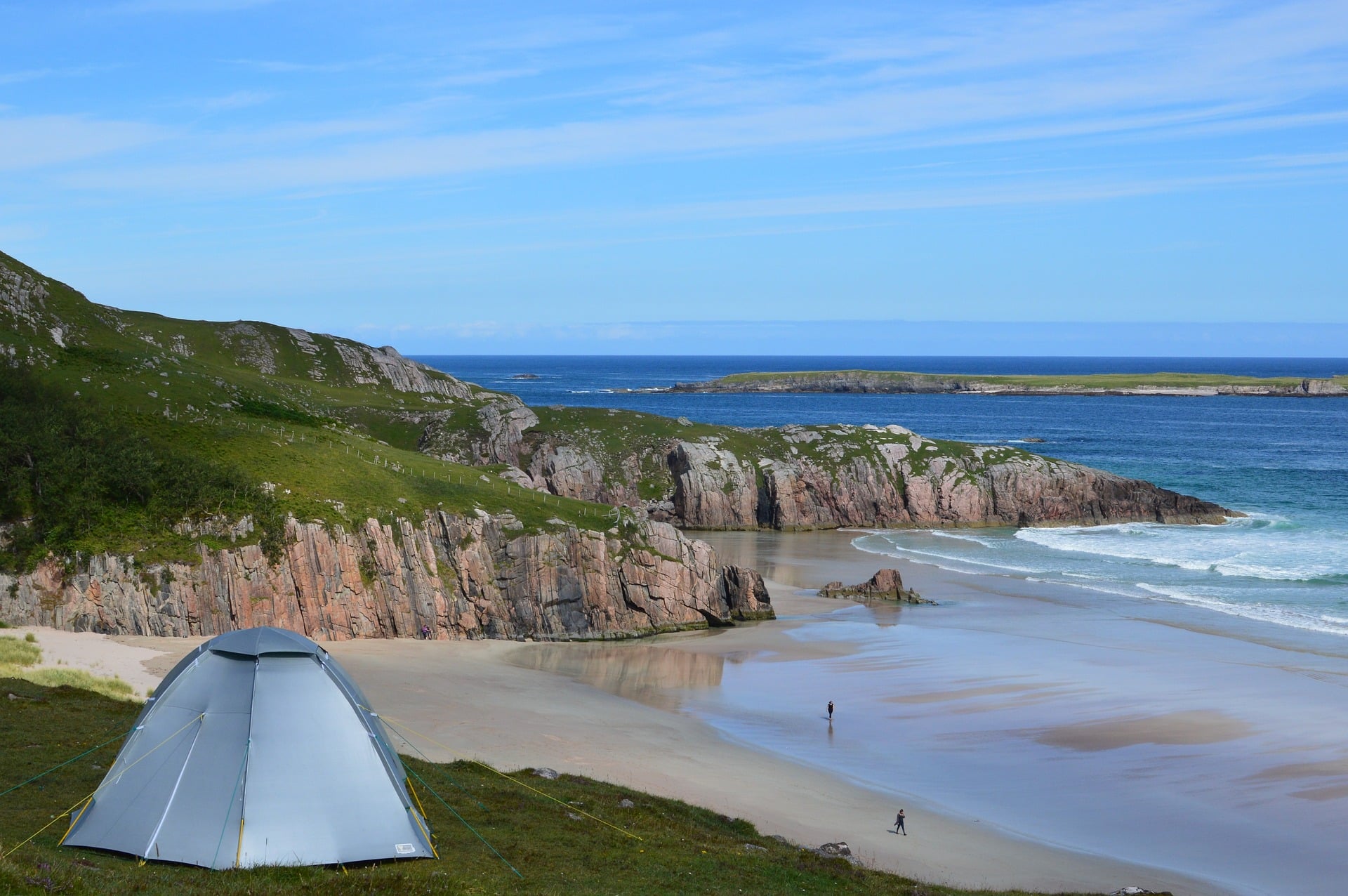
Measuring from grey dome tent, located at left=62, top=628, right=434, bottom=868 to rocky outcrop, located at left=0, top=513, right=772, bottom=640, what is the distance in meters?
26.6

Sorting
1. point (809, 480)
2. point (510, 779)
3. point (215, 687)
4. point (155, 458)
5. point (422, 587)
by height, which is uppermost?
point (155, 458)

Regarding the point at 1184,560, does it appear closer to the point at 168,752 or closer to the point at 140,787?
the point at 168,752

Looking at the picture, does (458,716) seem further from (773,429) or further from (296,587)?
(773,429)

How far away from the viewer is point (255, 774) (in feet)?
65.5

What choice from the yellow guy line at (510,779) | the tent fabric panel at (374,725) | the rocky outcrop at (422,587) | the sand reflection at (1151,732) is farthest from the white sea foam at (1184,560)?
the tent fabric panel at (374,725)

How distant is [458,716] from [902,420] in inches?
6359

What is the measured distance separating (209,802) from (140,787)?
154 cm

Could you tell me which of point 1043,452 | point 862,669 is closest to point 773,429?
point 1043,452

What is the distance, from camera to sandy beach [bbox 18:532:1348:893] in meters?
27.6

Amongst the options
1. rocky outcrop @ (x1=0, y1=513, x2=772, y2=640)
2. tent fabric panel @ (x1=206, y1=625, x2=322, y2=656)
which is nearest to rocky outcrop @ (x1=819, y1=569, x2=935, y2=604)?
rocky outcrop @ (x1=0, y1=513, x2=772, y2=640)

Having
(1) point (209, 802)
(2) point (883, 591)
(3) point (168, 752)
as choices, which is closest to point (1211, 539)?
(2) point (883, 591)

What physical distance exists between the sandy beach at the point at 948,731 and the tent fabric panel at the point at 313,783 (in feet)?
32.0

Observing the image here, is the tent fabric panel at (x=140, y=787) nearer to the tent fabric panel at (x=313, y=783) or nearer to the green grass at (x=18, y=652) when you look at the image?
the tent fabric panel at (x=313, y=783)

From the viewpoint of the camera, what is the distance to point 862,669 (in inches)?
1834
